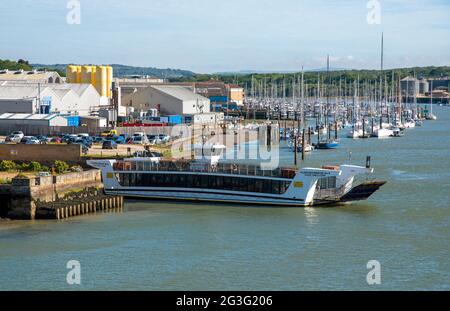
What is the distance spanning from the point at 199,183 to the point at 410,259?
13.1 m

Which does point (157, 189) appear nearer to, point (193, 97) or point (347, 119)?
point (193, 97)

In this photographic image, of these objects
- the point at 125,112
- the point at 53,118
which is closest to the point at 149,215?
the point at 53,118

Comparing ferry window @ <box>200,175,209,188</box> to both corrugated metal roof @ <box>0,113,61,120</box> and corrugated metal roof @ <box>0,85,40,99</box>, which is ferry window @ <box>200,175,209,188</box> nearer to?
A: corrugated metal roof @ <box>0,113,61,120</box>

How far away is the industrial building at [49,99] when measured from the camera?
2650 inches

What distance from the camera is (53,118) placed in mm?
64062

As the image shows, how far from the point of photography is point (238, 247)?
28.9 metres

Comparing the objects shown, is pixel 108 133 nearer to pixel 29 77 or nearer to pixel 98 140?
pixel 98 140

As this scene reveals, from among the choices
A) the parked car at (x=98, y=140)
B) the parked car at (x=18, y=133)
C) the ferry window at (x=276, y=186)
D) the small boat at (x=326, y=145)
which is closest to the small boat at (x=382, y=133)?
the small boat at (x=326, y=145)

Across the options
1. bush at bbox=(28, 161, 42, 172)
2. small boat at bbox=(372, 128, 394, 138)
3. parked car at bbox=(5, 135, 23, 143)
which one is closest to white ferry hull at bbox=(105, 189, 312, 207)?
bush at bbox=(28, 161, 42, 172)

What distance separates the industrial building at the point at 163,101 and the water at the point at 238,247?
45105 millimetres

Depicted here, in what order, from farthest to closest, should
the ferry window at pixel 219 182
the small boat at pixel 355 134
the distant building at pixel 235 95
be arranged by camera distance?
the distant building at pixel 235 95 → the small boat at pixel 355 134 → the ferry window at pixel 219 182

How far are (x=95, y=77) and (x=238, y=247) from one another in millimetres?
56615

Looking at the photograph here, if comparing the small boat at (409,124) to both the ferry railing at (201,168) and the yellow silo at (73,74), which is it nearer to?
the yellow silo at (73,74)

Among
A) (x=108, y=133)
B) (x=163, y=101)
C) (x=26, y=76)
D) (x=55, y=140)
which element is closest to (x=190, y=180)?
(x=55, y=140)
